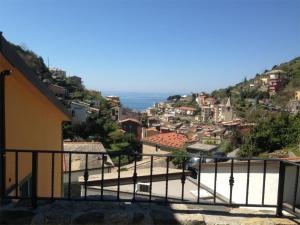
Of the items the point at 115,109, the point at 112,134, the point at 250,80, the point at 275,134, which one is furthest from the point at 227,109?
the point at 250,80

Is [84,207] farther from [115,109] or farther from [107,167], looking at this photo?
[115,109]

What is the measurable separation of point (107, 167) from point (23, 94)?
13750mm

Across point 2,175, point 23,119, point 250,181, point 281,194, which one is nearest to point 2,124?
point 2,175

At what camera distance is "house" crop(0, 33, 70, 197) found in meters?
4.11

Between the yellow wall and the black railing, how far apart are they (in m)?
0.03

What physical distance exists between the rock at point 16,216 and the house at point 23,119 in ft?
1.50

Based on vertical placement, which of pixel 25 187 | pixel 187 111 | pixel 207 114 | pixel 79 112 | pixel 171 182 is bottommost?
pixel 187 111

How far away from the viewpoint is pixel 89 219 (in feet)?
11.4

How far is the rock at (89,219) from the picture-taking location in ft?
11.3

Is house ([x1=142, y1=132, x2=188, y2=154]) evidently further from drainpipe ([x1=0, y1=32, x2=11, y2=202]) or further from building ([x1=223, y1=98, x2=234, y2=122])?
drainpipe ([x1=0, y1=32, x2=11, y2=202])

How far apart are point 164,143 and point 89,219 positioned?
1798 inches

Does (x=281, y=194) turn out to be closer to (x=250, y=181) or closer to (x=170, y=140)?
(x=250, y=181)

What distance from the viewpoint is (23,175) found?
5000 mm

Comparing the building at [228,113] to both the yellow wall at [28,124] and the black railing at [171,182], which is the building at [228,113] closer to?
the black railing at [171,182]
